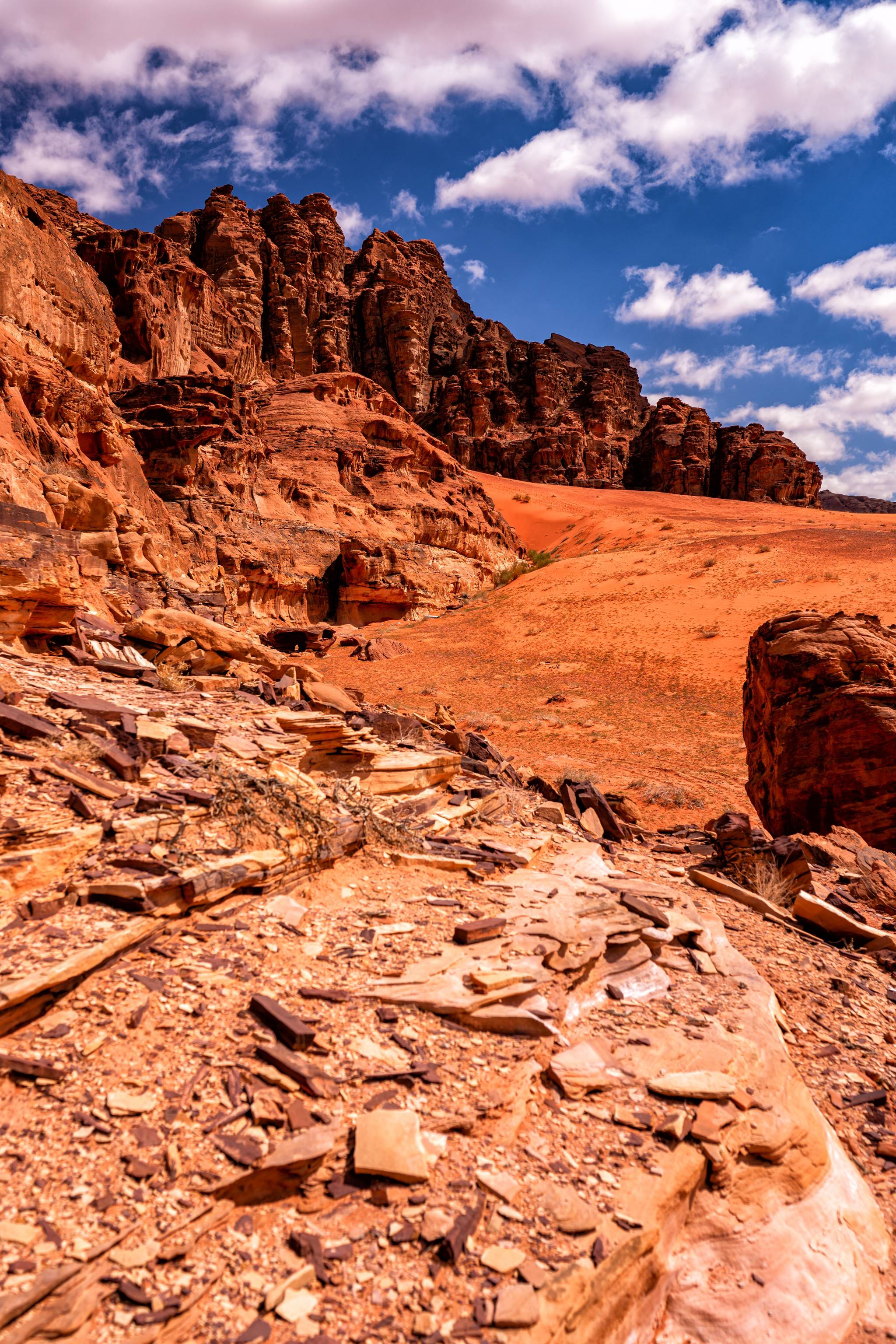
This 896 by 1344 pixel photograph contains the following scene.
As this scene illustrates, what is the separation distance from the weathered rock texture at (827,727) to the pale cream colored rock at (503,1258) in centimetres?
831

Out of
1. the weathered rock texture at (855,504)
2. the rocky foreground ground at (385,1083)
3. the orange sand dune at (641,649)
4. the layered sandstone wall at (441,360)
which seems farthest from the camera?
the weathered rock texture at (855,504)

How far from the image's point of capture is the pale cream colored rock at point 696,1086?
138 inches

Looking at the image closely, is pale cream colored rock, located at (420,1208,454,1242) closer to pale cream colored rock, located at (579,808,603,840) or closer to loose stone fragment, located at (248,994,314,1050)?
loose stone fragment, located at (248,994,314,1050)

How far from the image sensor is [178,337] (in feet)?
139

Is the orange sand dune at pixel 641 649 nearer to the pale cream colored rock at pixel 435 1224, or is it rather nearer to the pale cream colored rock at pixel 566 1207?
the pale cream colored rock at pixel 566 1207

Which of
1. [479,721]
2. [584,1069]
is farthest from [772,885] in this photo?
Result: [479,721]

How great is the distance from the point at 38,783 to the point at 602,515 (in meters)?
59.8

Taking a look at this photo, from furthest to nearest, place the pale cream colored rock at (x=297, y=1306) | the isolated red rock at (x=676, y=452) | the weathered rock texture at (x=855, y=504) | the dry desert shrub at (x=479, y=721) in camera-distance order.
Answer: the weathered rock texture at (x=855, y=504) → the isolated red rock at (x=676, y=452) → the dry desert shrub at (x=479, y=721) → the pale cream colored rock at (x=297, y=1306)

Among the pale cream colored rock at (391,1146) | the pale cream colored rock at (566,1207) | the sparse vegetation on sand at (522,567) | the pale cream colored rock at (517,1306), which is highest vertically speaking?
the sparse vegetation on sand at (522,567)

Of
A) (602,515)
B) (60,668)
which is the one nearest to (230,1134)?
(60,668)

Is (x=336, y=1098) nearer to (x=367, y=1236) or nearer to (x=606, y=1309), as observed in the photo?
(x=367, y=1236)

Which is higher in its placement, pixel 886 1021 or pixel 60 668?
pixel 60 668

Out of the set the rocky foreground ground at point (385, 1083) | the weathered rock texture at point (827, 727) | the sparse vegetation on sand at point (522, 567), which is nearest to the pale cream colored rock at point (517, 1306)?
the rocky foreground ground at point (385, 1083)

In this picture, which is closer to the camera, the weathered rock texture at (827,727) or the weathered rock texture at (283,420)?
the weathered rock texture at (827,727)
